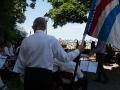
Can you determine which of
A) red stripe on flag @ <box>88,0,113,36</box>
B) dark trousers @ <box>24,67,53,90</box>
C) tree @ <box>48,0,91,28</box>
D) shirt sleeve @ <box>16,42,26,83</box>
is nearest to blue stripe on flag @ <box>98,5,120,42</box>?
red stripe on flag @ <box>88,0,113,36</box>

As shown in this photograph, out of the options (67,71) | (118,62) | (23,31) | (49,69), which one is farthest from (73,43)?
(49,69)

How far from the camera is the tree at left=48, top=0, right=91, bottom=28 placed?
19.7m

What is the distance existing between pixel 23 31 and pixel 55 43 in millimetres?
36856

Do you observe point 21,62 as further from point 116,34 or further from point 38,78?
point 116,34

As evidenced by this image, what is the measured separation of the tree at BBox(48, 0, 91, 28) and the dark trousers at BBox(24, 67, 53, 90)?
16.3 metres

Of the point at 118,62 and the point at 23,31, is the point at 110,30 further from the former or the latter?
the point at 23,31

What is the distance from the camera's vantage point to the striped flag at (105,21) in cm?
364

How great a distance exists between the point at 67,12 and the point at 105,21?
18133 mm

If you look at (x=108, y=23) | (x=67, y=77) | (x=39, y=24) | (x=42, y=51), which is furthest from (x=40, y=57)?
(x=67, y=77)

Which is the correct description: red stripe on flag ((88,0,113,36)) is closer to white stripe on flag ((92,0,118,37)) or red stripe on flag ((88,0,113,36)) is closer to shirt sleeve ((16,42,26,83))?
white stripe on flag ((92,0,118,37))

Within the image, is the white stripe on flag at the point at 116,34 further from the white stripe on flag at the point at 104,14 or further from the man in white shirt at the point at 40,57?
the man in white shirt at the point at 40,57

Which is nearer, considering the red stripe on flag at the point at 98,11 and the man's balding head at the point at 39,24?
the man's balding head at the point at 39,24

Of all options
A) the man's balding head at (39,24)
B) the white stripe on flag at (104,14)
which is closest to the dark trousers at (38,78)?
the man's balding head at (39,24)

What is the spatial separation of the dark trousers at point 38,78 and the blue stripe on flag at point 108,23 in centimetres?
118
